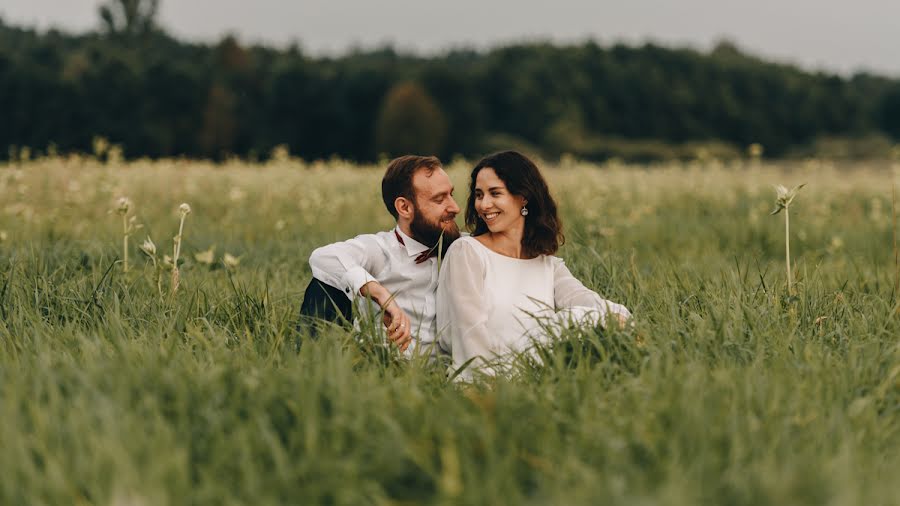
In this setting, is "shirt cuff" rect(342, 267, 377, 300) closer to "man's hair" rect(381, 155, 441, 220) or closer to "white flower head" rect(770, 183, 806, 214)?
"man's hair" rect(381, 155, 441, 220)

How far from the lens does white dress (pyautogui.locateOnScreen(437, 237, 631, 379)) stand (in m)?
3.18

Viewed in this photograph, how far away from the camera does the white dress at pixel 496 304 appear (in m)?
3.18

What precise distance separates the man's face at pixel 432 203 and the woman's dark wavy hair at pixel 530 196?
0.13 metres

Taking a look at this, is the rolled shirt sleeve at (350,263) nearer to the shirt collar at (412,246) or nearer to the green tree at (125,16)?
the shirt collar at (412,246)

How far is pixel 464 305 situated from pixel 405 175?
0.69 metres

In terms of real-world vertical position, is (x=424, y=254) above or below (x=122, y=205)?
below

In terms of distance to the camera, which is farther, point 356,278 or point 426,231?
point 426,231

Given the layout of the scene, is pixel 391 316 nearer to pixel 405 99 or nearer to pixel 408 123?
pixel 408 123

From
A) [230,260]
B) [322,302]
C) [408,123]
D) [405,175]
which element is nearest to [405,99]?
[408,123]

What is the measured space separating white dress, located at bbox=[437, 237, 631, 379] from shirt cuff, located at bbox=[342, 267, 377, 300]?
31 cm

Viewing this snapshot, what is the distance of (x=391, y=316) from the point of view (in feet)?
10.8

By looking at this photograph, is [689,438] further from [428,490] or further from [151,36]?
[151,36]

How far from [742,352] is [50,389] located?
2.19 meters

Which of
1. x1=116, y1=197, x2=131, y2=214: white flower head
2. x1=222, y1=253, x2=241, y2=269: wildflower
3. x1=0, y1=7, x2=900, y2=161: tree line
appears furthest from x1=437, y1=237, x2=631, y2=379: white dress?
x1=0, y1=7, x2=900, y2=161: tree line
